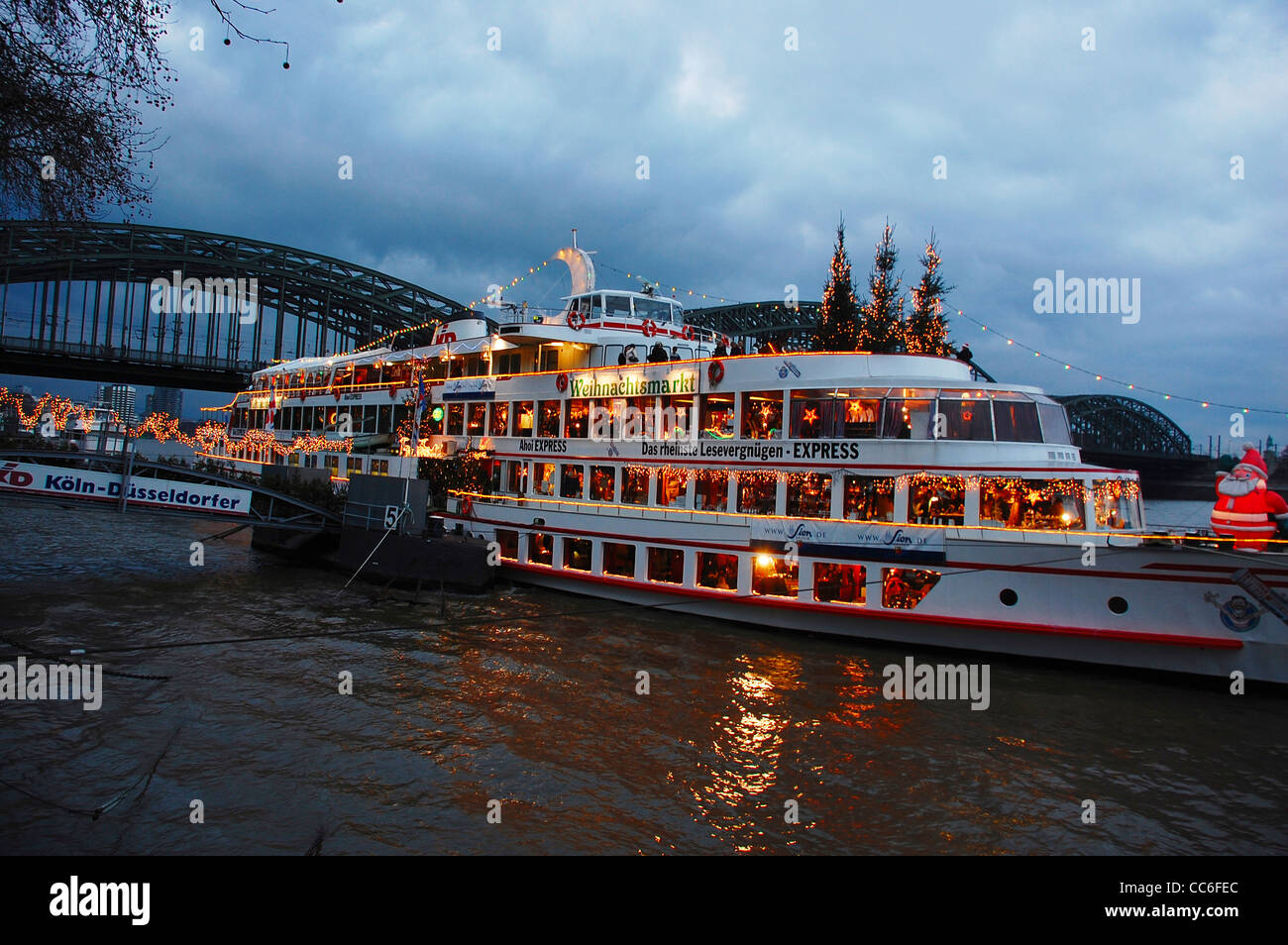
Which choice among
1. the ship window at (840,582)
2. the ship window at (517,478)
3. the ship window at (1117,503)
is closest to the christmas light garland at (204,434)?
the ship window at (517,478)

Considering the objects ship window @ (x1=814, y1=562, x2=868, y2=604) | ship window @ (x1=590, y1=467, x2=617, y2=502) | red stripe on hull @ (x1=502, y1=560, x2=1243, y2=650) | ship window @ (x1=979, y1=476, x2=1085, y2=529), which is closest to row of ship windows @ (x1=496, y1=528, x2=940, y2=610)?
ship window @ (x1=814, y1=562, x2=868, y2=604)

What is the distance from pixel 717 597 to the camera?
1806cm

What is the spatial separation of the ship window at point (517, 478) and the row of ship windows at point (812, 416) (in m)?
1.09

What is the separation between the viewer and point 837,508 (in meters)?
16.9

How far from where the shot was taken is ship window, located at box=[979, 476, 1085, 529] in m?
14.8

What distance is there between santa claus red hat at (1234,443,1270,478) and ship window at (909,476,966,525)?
17.6 feet

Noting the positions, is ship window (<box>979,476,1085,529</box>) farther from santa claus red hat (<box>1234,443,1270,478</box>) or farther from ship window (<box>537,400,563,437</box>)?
ship window (<box>537,400,563,437</box>)

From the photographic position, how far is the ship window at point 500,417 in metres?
25.6

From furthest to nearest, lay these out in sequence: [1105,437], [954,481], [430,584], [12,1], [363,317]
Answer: [1105,437] < [363,317] < [430,584] < [954,481] < [12,1]

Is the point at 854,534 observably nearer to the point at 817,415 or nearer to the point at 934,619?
the point at 934,619

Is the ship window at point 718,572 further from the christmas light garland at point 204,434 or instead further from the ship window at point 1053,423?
the christmas light garland at point 204,434
